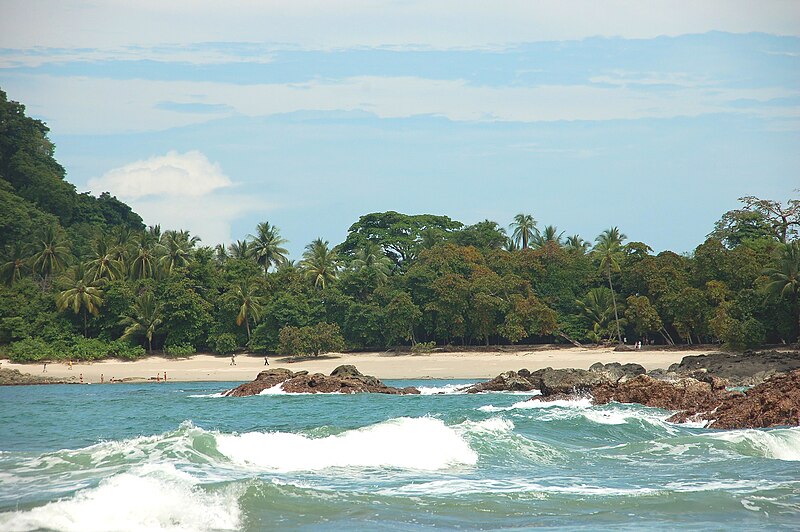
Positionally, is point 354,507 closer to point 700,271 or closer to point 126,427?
point 126,427

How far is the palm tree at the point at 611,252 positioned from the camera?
58244 mm

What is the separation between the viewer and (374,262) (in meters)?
67.4

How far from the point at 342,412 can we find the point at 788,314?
30.3 m

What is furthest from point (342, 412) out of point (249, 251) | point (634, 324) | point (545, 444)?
point (249, 251)

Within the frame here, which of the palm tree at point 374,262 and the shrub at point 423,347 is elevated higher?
the palm tree at point 374,262

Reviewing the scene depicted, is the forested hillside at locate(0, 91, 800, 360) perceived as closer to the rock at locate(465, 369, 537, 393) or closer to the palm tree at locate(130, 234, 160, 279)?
the palm tree at locate(130, 234, 160, 279)

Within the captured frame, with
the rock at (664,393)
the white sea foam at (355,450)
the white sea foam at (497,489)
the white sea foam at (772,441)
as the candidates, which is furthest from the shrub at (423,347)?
the white sea foam at (497,489)

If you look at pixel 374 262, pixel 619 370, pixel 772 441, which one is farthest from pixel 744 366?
pixel 374 262

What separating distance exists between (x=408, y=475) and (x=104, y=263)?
5465 cm

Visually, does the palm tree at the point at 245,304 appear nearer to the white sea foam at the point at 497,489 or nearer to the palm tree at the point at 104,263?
the palm tree at the point at 104,263

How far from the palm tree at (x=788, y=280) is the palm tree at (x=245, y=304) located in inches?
1296

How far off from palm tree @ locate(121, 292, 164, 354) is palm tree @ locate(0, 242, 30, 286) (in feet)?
43.9

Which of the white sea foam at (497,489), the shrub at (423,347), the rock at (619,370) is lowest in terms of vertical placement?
the white sea foam at (497,489)

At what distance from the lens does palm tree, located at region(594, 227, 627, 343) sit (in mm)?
58244
